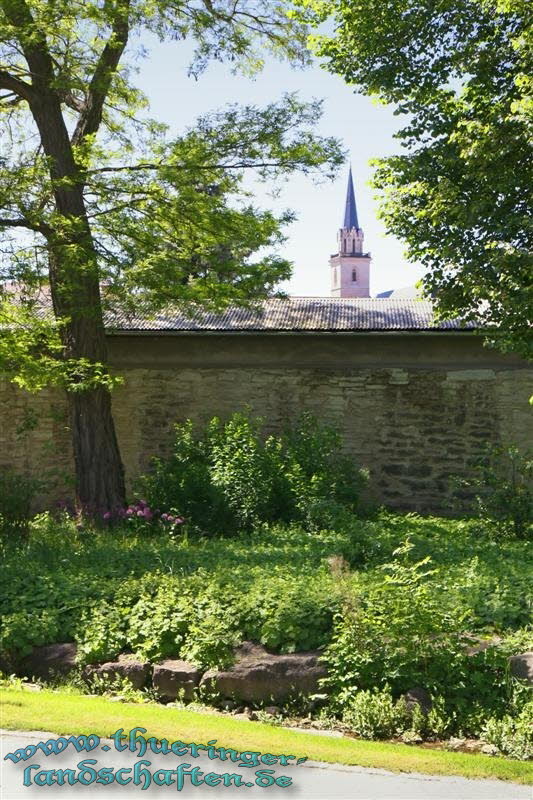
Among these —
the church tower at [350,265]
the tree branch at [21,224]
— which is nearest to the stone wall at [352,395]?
the tree branch at [21,224]

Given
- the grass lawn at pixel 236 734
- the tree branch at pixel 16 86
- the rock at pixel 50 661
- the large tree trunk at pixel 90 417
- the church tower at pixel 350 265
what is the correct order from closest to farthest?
the grass lawn at pixel 236 734 < the rock at pixel 50 661 < the large tree trunk at pixel 90 417 < the tree branch at pixel 16 86 < the church tower at pixel 350 265

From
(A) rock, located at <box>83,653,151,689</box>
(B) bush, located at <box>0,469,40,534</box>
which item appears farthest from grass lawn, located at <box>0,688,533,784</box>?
(B) bush, located at <box>0,469,40,534</box>

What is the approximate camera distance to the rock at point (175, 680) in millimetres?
7043

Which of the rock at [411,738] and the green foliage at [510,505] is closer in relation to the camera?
the rock at [411,738]

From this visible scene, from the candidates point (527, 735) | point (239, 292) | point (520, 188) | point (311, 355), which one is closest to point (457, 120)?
point (520, 188)

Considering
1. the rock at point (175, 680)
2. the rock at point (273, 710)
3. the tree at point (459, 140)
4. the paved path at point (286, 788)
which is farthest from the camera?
the tree at point (459, 140)

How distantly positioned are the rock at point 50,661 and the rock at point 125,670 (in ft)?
0.62

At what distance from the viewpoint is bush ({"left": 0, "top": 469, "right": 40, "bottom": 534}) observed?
12047 mm

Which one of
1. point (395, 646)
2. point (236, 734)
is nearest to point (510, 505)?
point (395, 646)

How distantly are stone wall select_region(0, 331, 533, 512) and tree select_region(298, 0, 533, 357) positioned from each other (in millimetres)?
2427

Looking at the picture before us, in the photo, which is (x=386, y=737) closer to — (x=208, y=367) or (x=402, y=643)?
(x=402, y=643)

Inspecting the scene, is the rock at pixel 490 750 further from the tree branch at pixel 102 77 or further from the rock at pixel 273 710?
the tree branch at pixel 102 77

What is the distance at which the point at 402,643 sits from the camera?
6.70 metres

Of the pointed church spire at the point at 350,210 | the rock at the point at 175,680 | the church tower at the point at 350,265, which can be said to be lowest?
the rock at the point at 175,680
